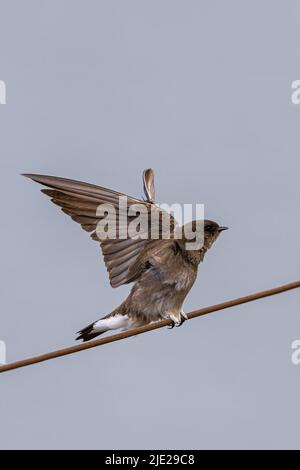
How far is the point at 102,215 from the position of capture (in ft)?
23.7

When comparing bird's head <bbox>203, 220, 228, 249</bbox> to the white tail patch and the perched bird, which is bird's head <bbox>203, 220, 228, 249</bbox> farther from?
the white tail patch

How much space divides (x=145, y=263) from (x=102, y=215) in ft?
1.32

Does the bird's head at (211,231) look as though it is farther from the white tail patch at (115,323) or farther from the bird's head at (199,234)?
the white tail patch at (115,323)

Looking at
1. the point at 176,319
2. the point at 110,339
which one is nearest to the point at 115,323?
the point at 176,319

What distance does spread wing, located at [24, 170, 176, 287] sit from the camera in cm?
702

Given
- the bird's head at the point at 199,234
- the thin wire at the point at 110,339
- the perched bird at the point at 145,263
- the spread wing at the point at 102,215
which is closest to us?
the thin wire at the point at 110,339

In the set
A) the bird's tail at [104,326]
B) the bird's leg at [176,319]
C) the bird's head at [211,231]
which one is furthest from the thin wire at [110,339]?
the bird's head at [211,231]

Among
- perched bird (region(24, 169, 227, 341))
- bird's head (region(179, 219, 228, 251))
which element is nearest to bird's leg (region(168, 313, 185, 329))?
perched bird (region(24, 169, 227, 341))

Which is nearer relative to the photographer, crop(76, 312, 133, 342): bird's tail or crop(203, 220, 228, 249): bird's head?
crop(76, 312, 133, 342): bird's tail

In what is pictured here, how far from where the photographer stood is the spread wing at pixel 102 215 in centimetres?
702

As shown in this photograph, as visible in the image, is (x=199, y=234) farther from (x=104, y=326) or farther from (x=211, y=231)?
(x=104, y=326)

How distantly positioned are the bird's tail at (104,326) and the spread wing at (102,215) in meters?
0.27
